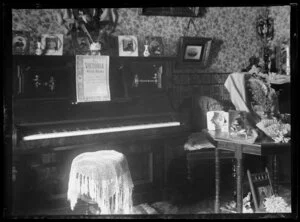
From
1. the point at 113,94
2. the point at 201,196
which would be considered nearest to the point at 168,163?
the point at 201,196

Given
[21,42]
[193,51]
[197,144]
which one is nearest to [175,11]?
[193,51]

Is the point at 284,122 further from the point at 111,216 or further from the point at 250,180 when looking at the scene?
the point at 111,216

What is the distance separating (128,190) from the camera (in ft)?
9.43

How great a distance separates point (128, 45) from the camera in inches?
159

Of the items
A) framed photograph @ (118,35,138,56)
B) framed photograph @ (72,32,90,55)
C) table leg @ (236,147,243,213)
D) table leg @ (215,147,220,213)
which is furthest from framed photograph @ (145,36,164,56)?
table leg @ (236,147,243,213)

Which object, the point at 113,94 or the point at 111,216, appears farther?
the point at 113,94

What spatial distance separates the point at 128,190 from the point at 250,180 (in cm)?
109

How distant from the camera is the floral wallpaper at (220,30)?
167 inches

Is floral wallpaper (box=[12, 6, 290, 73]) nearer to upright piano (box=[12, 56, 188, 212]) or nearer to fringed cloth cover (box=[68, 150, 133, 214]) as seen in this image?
upright piano (box=[12, 56, 188, 212])

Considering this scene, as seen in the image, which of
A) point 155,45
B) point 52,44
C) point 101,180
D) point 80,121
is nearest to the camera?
point 101,180

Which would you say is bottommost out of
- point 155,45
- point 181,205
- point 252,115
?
point 181,205

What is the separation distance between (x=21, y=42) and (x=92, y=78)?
831mm

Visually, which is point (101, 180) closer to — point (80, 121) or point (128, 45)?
point (80, 121)

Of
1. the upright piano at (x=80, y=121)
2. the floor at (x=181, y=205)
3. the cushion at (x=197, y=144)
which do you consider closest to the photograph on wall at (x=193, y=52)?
the upright piano at (x=80, y=121)
